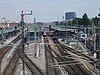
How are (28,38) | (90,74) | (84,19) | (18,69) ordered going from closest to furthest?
(90,74), (18,69), (28,38), (84,19)

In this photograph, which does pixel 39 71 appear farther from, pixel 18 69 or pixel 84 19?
pixel 84 19

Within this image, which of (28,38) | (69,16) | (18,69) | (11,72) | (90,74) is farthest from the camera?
(69,16)

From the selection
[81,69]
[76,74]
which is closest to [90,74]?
[76,74]

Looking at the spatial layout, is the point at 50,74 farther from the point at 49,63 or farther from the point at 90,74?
the point at 49,63

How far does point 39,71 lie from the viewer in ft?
91.4

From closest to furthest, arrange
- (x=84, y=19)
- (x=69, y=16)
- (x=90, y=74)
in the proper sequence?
1. (x=90, y=74)
2. (x=84, y=19)
3. (x=69, y=16)

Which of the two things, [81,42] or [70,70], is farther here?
[81,42]

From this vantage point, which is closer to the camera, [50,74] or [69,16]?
[50,74]

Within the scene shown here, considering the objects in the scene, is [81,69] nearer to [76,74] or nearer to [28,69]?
[76,74]

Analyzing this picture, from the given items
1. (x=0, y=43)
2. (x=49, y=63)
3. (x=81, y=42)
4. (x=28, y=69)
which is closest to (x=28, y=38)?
(x=0, y=43)

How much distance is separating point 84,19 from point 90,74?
5586 centimetres

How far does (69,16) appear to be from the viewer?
115000 millimetres

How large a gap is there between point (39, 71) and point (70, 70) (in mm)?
2506

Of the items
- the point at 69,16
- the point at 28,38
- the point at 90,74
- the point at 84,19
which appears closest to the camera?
the point at 90,74
